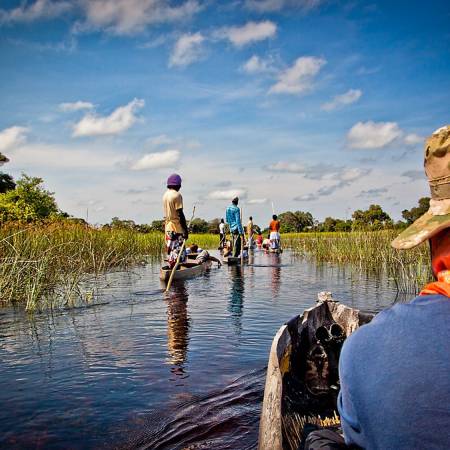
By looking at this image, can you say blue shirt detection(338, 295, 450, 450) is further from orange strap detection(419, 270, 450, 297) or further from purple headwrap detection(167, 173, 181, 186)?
purple headwrap detection(167, 173, 181, 186)

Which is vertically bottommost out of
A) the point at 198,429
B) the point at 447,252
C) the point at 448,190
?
the point at 198,429

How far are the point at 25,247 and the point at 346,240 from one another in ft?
38.1

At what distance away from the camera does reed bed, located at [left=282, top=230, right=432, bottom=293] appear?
10.2 metres

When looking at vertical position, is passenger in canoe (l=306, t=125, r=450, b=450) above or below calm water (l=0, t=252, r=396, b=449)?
above

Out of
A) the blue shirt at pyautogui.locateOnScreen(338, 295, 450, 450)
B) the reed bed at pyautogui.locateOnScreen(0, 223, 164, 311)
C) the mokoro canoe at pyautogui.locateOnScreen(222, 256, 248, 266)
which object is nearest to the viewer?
the blue shirt at pyautogui.locateOnScreen(338, 295, 450, 450)

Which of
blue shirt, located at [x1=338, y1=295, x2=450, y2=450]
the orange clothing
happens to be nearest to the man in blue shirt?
blue shirt, located at [x1=338, y1=295, x2=450, y2=450]

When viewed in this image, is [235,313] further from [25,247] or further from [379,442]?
[379,442]

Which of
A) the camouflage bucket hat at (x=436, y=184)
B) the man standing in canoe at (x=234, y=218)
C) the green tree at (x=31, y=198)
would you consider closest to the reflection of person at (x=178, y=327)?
the camouflage bucket hat at (x=436, y=184)

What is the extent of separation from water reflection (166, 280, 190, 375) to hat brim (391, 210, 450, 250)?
3.60 m

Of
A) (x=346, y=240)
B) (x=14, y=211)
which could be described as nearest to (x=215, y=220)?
(x=14, y=211)

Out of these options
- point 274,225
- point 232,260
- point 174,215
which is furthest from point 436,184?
point 274,225

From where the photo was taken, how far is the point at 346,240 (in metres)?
17.2

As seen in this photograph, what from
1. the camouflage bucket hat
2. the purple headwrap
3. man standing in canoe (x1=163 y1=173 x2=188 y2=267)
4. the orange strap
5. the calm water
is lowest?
the calm water

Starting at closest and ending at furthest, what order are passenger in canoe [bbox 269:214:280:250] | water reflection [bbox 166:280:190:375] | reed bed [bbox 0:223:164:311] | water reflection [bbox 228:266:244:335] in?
water reflection [bbox 166:280:190:375] → water reflection [bbox 228:266:244:335] → reed bed [bbox 0:223:164:311] → passenger in canoe [bbox 269:214:280:250]
